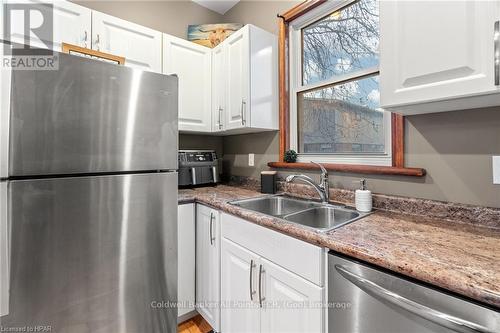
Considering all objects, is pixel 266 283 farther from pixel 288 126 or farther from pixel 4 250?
pixel 288 126

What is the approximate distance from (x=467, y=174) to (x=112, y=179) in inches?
64.7

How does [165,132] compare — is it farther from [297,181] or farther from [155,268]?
[297,181]

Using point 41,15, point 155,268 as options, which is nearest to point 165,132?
point 155,268

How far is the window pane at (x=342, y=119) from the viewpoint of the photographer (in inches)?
61.6

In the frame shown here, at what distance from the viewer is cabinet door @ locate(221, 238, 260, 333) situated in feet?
4.13

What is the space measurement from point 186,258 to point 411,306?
4.57 ft

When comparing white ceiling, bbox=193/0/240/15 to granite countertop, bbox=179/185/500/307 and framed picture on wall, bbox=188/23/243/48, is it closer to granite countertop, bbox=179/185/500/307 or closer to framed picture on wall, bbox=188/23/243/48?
framed picture on wall, bbox=188/23/243/48

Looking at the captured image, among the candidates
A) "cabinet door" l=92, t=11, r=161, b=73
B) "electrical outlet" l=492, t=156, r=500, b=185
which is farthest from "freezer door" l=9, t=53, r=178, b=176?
"electrical outlet" l=492, t=156, r=500, b=185

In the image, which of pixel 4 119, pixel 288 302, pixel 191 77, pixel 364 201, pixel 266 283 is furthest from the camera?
pixel 191 77

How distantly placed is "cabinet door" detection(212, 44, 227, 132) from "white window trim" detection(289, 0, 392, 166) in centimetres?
59

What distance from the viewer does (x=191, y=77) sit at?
2186 mm

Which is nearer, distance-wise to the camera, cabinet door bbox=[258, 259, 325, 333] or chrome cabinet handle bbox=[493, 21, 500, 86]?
chrome cabinet handle bbox=[493, 21, 500, 86]

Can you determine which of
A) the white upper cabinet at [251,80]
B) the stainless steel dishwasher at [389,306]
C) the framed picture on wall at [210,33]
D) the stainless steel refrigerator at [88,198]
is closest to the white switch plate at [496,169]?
the stainless steel dishwasher at [389,306]

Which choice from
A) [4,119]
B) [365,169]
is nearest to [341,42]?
[365,169]
